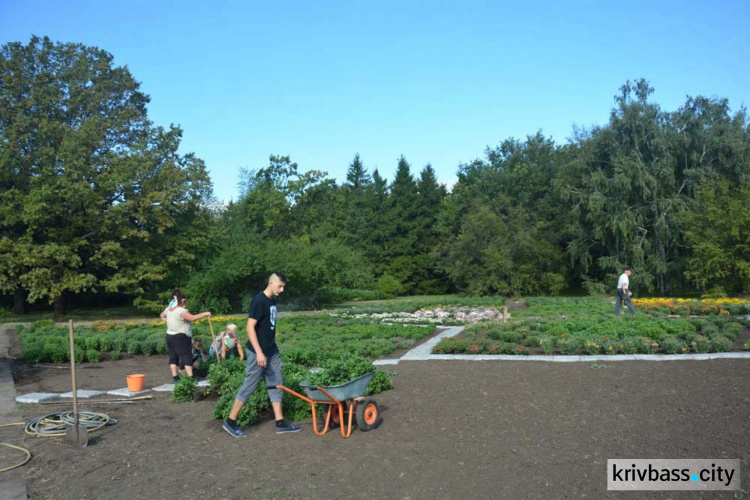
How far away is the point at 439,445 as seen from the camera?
Result: 5637mm

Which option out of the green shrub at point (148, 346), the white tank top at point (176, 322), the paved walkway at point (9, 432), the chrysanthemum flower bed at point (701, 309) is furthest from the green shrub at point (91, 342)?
the chrysanthemum flower bed at point (701, 309)

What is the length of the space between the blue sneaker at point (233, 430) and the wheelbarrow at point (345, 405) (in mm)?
626

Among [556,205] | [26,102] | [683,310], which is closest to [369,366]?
[683,310]

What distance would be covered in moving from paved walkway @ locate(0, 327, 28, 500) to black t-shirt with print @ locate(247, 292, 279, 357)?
2418mm

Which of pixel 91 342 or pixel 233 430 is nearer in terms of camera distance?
pixel 233 430

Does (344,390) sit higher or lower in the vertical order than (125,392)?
higher

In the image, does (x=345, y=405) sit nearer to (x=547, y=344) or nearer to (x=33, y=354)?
(x=547, y=344)

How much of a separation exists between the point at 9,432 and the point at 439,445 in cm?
502

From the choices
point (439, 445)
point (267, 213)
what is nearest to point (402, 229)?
point (267, 213)

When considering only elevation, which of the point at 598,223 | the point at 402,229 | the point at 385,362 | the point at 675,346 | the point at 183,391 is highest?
the point at 402,229

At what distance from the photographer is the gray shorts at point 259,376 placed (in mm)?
6355

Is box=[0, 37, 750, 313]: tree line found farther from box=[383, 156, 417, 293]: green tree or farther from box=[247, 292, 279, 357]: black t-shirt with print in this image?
box=[247, 292, 279, 357]: black t-shirt with print

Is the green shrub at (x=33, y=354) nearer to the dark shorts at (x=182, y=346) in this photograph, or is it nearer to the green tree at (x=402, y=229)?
the dark shorts at (x=182, y=346)

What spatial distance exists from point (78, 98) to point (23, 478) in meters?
27.5
